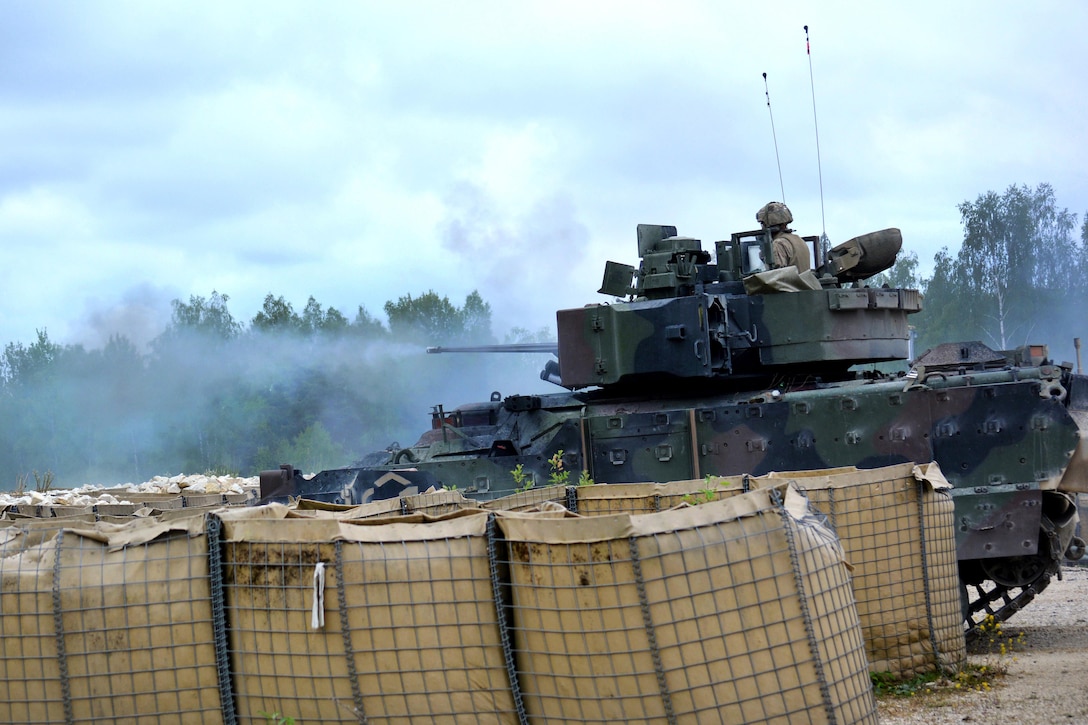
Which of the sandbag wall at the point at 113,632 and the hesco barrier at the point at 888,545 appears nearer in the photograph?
the sandbag wall at the point at 113,632

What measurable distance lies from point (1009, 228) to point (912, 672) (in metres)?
39.9

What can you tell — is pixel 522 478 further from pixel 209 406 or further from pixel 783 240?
pixel 209 406

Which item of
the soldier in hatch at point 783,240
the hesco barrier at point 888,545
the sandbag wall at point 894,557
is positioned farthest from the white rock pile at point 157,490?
the sandbag wall at point 894,557

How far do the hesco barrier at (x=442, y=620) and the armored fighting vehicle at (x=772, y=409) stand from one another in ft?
17.2

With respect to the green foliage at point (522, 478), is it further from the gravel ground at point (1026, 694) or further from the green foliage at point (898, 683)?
the green foliage at point (898, 683)

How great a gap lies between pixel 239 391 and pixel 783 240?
919 inches

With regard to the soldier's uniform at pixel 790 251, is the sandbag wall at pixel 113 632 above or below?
below

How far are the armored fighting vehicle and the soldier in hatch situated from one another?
0.19 meters

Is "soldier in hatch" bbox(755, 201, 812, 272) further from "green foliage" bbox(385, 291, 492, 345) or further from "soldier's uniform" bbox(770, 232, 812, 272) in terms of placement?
"green foliage" bbox(385, 291, 492, 345)

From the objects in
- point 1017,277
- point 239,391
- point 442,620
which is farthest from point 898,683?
point 1017,277

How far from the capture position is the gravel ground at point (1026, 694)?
6.51 m

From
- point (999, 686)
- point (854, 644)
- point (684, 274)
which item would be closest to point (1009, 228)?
point (684, 274)

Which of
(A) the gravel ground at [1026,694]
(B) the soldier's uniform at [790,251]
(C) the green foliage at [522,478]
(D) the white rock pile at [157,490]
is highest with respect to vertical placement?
(B) the soldier's uniform at [790,251]

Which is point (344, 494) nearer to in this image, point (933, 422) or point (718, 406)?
point (718, 406)
